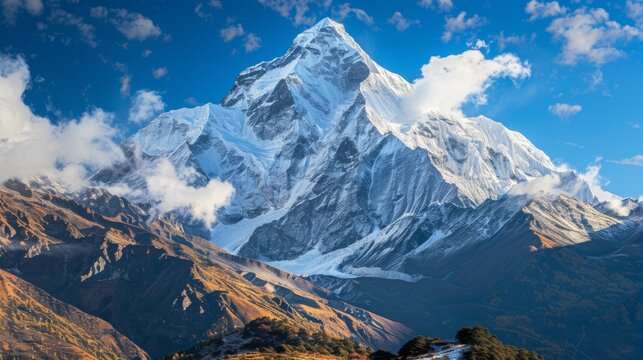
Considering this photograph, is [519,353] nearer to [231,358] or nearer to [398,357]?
[398,357]

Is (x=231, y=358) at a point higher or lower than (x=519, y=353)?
higher

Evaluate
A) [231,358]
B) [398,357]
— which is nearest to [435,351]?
[398,357]

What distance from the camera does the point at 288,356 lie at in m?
199

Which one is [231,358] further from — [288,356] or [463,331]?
[463,331]

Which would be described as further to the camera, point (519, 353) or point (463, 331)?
point (463, 331)

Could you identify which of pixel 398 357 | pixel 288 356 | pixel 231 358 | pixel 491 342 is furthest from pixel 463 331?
pixel 231 358

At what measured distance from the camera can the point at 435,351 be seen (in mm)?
174500

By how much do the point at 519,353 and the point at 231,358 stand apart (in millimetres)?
65268

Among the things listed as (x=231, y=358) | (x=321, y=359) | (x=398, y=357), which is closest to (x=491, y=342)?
(x=398, y=357)

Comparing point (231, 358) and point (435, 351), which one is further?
point (231, 358)

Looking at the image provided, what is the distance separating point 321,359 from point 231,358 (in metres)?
20.9

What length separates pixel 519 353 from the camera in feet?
586

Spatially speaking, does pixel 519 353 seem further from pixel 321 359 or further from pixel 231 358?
pixel 231 358

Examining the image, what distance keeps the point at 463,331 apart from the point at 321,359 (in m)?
33.1
